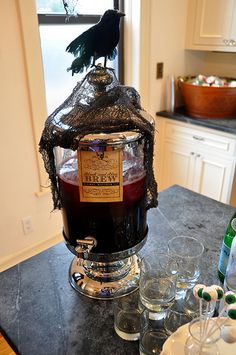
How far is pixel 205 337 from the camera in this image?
0.54 metres

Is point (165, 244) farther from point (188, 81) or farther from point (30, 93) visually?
point (188, 81)

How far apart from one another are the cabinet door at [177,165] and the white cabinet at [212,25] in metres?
0.78

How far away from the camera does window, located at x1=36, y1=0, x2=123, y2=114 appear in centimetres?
183

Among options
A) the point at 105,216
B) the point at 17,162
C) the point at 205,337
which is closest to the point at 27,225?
the point at 17,162

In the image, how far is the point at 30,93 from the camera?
69.1 inches

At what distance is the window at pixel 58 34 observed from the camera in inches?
72.1

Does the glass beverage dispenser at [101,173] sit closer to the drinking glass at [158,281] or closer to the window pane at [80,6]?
the drinking glass at [158,281]

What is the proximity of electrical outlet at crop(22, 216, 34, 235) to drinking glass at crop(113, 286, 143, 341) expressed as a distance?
136cm

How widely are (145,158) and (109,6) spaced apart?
5.95ft

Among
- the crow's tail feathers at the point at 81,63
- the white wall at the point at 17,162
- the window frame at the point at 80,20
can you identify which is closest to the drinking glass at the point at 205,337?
the crow's tail feathers at the point at 81,63

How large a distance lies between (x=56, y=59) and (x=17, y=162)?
27.7 inches

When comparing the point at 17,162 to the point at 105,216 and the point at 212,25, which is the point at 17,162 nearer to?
the point at 105,216

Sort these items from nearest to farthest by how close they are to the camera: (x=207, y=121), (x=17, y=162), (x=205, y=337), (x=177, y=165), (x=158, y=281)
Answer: (x=205, y=337) → (x=158, y=281) → (x=17, y=162) → (x=207, y=121) → (x=177, y=165)

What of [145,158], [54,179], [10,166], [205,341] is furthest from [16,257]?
[205,341]
